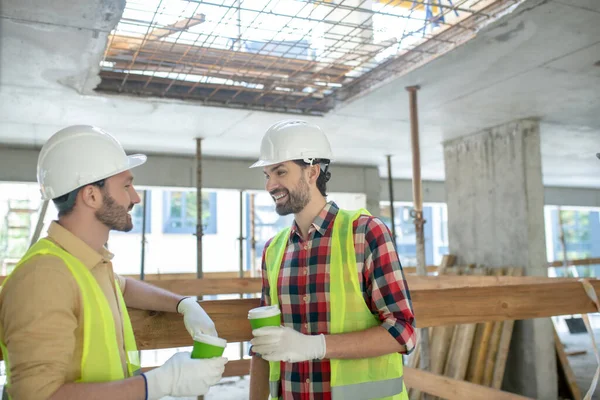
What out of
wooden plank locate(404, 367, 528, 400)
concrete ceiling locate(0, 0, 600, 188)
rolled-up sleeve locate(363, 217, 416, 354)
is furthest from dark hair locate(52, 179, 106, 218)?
wooden plank locate(404, 367, 528, 400)

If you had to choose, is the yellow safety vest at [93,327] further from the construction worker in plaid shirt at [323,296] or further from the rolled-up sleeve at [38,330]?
the construction worker in plaid shirt at [323,296]

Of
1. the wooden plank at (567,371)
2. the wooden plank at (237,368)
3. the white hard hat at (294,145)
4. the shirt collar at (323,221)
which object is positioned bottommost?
the wooden plank at (567,371)

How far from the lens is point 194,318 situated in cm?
172

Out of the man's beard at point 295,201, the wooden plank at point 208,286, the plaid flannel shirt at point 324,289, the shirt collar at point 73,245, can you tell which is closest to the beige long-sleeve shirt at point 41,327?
the shirt collar at point 73,245

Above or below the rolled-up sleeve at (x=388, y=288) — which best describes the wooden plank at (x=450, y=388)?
below

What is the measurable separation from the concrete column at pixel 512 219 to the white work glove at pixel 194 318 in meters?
5.17

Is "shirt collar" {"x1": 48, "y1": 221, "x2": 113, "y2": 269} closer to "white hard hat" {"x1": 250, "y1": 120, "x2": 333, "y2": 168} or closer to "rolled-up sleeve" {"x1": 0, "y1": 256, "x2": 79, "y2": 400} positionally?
"rolled-up sleeve" {"x1": 0, "y1": 256, "x2": 79, "y2": 400}

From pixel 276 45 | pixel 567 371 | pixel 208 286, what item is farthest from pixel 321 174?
pixel 567 371

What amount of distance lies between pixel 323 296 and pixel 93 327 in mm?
792

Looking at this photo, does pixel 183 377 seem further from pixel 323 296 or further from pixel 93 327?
pixel 323 296

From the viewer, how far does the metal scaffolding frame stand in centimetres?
341

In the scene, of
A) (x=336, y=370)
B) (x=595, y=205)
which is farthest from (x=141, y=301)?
(x=595, y=205)

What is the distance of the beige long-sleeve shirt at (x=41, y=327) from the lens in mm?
1203

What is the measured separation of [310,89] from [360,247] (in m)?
3.56
